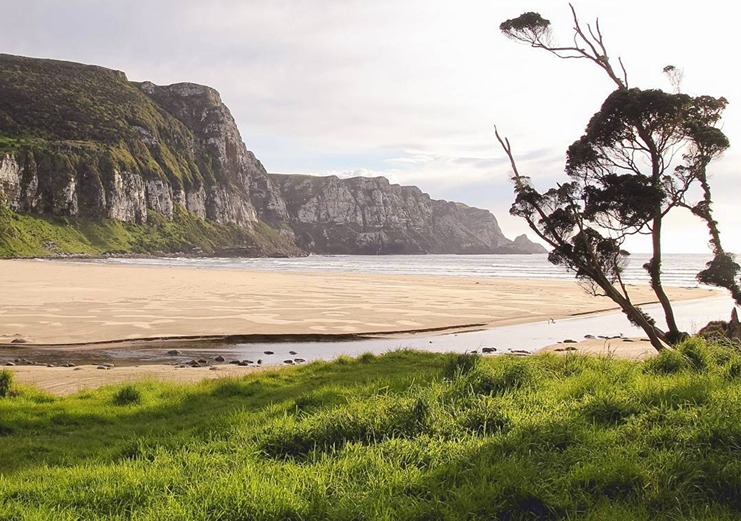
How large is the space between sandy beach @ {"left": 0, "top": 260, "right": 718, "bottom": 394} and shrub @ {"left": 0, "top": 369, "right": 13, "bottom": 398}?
1.50 meters

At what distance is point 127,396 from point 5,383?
262cm

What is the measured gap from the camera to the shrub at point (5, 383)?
35.3ft

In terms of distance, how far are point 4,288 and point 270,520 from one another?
140 feet

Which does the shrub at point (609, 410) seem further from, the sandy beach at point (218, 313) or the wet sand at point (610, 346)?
the wet sand at point (610, 346)

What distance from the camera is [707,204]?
15461 millimetres

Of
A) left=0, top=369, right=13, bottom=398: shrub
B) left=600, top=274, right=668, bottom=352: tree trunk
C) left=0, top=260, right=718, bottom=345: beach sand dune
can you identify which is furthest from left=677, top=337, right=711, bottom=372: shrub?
left=0, top=260, right=718, bottom=345: beach sand dune

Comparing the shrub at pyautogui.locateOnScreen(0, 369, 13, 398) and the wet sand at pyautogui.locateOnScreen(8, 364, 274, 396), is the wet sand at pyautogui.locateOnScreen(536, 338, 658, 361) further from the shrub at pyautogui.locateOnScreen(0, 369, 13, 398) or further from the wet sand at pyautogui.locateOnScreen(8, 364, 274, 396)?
the shrub at pyautogui.locateOnScreen(0, 369, 13, 398)

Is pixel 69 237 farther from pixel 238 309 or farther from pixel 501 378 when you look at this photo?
pixel 501 378

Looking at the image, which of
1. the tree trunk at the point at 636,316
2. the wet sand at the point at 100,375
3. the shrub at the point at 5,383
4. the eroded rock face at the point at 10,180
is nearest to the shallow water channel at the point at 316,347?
the wet sand at the point at 100,375

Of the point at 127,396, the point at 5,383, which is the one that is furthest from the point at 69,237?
the point at 127,396

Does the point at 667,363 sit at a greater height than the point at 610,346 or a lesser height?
greater

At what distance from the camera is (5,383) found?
35.8 feet

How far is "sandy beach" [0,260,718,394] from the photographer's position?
16.1 meters

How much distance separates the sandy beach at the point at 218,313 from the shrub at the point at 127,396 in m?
2.61
